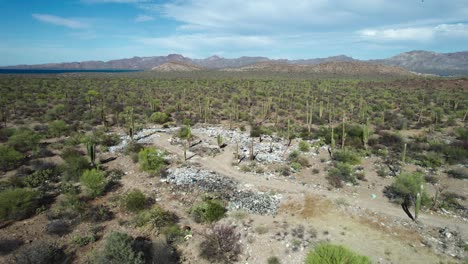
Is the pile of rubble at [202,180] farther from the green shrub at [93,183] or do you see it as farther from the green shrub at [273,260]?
the green shrub at [273,260]

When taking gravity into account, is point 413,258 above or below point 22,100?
below

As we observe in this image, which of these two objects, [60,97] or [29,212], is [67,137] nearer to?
[29,212]

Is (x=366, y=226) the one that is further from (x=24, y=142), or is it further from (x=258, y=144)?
(x=24, y=142)

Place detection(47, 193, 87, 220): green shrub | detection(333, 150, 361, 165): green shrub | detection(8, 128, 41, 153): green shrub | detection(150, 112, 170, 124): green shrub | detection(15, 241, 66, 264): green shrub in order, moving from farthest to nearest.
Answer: detection(150, 112, 170, 124): green shrub, detection(8, 128, 41, 153): green shrub, detection(333, 150, 361, 165): green shrub, detection(47, 193, 87, 220): green shrub, detection(15, 241, 66, 264): green shrub

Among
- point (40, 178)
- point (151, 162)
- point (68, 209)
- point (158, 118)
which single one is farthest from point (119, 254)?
point (158, 118)

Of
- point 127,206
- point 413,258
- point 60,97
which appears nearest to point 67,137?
point 127,206

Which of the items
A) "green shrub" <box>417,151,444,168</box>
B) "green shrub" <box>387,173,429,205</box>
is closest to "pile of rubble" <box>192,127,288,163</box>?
"green shrub" <box>387,173,429,205</box>

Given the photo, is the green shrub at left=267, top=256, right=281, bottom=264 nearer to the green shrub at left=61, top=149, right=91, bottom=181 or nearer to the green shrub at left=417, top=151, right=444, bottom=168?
the green shrub at left=61, top=149, right=91, bottom=181
